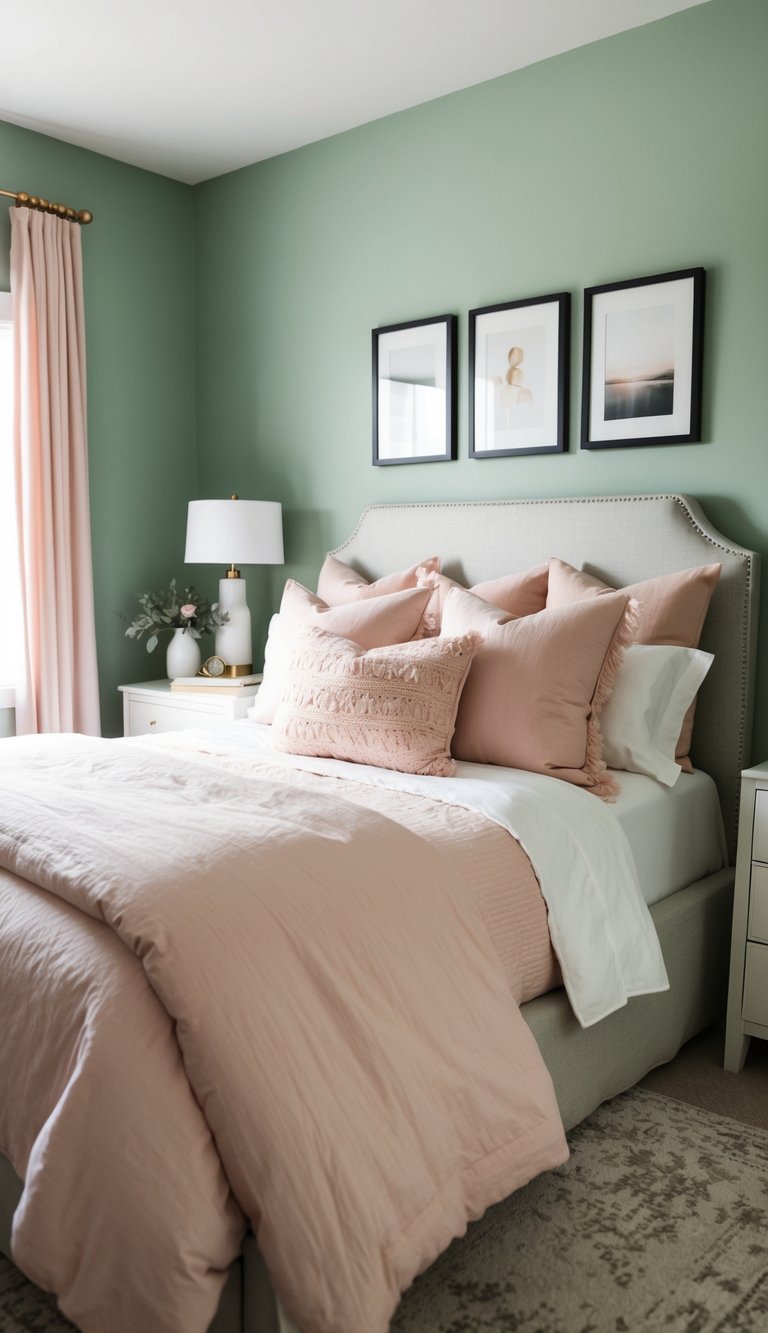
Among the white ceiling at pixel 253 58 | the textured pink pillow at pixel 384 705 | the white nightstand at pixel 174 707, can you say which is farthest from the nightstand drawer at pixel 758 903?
the white ceiling at pixel 253 58

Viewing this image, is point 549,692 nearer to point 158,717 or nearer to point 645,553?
point 645,553

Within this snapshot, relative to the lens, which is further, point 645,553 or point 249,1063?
point 645,553

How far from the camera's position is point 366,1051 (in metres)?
1.56

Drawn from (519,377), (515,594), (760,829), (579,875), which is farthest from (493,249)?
(579,875)

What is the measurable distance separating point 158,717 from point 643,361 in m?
2.08

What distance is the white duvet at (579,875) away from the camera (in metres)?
2.09

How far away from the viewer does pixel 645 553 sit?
2.96 meters

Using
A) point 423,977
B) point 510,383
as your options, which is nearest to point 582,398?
point 510,383

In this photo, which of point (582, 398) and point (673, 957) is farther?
point (582, 398)

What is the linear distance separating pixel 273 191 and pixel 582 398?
168 cm

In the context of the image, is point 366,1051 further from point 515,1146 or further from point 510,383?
point 510,383

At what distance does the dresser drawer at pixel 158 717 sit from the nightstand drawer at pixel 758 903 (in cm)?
192

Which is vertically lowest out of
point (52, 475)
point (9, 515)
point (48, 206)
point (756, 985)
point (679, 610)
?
point (756, 985)

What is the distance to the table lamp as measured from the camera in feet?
12.4
